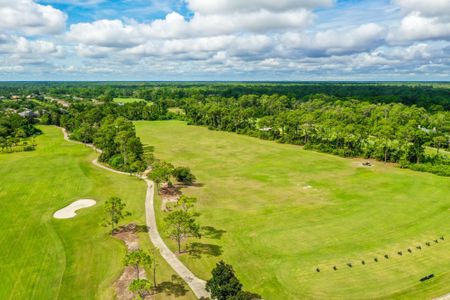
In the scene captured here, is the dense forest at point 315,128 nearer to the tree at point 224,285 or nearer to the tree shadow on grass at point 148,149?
the tree shadow on grass at point 148,149

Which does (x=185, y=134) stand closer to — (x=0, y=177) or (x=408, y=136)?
(x=0, y=177)

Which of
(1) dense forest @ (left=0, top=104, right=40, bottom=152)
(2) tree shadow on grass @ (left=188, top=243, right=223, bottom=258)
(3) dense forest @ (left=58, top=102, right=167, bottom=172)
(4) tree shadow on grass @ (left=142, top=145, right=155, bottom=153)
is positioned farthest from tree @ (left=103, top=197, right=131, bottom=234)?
(1) dense forest @ (left=0, top=104, right=40, bottom=152)

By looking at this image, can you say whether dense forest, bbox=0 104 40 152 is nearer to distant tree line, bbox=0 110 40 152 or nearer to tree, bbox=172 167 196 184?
distant tree line, bbox=0 110 40 152

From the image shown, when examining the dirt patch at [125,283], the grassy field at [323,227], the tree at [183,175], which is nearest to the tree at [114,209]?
the grassy field at [323,227]

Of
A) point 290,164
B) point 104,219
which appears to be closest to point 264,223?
point 104,219

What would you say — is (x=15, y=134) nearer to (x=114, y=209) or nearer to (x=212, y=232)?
(x=114, y=209)

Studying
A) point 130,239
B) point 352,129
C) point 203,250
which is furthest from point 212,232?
point 352,129
